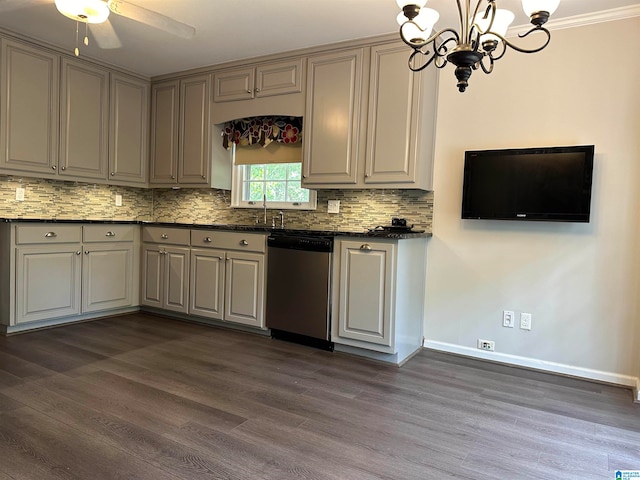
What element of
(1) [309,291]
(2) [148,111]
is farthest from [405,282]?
(2) [148,111]

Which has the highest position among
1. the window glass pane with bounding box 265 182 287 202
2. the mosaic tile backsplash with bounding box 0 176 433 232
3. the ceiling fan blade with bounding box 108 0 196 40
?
the ceiling fan blade with bounding box 108 0 196 40

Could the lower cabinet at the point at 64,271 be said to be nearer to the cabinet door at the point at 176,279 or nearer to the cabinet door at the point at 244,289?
the cabinet door at the point at 176,279

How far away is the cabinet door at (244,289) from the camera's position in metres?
3.67

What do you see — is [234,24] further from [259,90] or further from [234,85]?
[234,85]

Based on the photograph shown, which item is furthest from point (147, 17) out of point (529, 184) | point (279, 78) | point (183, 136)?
point (529, 184)

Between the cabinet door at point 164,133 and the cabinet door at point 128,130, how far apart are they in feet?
0.29

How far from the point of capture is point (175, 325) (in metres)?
4.03

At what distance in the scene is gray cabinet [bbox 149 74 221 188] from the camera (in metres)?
4.34

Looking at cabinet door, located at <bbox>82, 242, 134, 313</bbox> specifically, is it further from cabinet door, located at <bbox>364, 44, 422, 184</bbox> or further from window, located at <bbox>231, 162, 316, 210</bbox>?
cabinet door, located at <bbox>364, 44, 422, 184</bbox>

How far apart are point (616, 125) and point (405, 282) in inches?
67.6

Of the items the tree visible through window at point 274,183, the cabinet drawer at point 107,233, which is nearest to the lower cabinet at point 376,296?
the tree visible through window at point 274,183

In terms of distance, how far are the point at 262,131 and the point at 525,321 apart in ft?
9.18

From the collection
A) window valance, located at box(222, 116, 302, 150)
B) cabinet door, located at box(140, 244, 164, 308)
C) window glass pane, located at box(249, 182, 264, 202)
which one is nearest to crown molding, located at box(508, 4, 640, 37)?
window valance, located at box(222, 116, 302, 150)

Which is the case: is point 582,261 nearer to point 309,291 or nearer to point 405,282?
point 405,282
